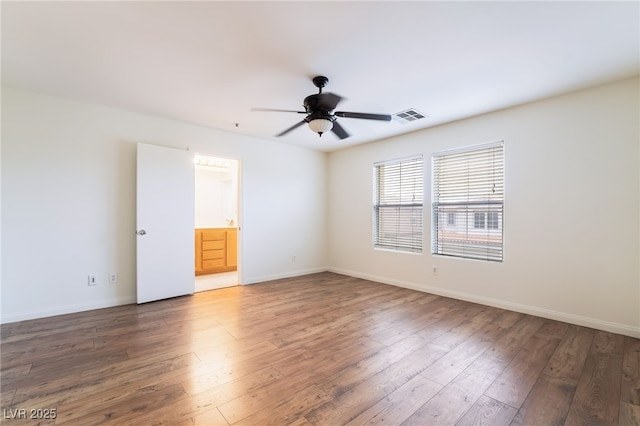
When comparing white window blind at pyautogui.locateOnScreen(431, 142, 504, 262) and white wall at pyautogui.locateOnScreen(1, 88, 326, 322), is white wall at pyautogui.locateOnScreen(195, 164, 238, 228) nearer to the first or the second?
white wall at pyautogui.locateOnScreen(1, 88, 326, 322)

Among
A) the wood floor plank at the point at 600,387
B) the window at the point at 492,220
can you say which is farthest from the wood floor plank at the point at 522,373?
the window at the point at 492,220

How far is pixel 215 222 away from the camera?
6.80 m

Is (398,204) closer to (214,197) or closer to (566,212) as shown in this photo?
(566,212)

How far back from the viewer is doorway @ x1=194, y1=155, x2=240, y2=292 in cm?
533

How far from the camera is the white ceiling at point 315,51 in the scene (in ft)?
6.21

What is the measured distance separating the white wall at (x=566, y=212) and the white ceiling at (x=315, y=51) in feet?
1.02

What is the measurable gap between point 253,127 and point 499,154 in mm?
3557

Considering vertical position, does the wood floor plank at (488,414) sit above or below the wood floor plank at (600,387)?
below

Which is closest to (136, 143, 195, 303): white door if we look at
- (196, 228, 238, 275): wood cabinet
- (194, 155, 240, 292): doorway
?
(194, 155, 240, 292): doorway

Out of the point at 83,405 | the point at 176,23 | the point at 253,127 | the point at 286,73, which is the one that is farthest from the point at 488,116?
the point at 83,405

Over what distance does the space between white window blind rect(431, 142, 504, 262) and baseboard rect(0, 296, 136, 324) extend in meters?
4.54

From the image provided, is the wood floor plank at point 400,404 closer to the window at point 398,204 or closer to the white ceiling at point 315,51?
the white ceiling at point 315,51

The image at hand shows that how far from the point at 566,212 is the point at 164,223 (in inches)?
199

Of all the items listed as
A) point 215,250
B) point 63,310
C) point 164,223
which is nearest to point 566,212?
point 164,223
